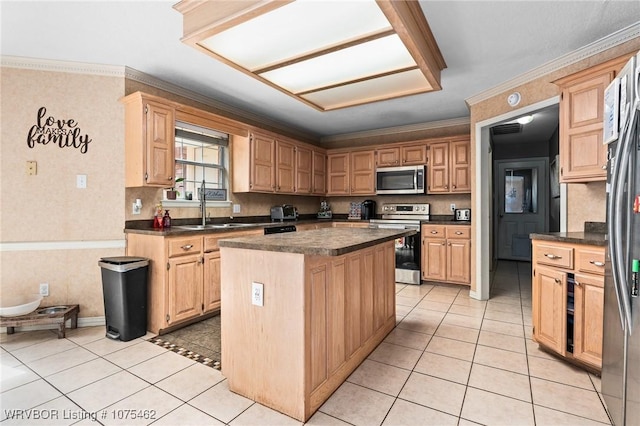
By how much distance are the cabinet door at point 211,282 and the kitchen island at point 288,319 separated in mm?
1324

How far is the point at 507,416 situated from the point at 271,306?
1.47 m

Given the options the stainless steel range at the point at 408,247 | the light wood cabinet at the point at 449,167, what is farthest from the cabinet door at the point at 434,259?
the light wood cabinet at the point at 449,167

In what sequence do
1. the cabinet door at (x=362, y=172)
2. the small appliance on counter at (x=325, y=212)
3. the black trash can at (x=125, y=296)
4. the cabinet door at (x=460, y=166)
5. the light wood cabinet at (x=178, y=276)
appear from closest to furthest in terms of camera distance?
the black trash can at (x=125, y=296), the light wood cabinet at (x=178, y=276), the cabinet door at (x=460, y=166), the cabinet door at (x=362, y=172), the small appliance on counter at (x=325, y=212)

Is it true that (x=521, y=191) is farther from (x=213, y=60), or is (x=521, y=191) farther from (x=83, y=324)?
(x=83, y=324)

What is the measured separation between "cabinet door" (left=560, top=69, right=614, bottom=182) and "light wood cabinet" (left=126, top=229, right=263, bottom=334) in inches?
132

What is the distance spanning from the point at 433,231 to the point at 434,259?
42 centimetres

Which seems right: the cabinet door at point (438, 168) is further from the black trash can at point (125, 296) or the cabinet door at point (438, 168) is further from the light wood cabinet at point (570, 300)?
the black trash can at point (125, 296)

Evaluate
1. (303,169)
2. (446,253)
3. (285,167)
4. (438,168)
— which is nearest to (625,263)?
(446,253)

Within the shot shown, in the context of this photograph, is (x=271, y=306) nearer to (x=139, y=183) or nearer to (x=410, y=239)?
(x=139, y=183)

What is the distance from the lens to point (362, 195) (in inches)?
226

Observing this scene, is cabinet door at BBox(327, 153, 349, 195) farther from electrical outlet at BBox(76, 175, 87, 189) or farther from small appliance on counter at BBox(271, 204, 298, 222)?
electrical outlet at BBox(76, 175, 87, 189)

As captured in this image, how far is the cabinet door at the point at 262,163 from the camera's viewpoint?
441cm

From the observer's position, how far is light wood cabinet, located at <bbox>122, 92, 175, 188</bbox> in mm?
3086

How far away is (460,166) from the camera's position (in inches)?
188
